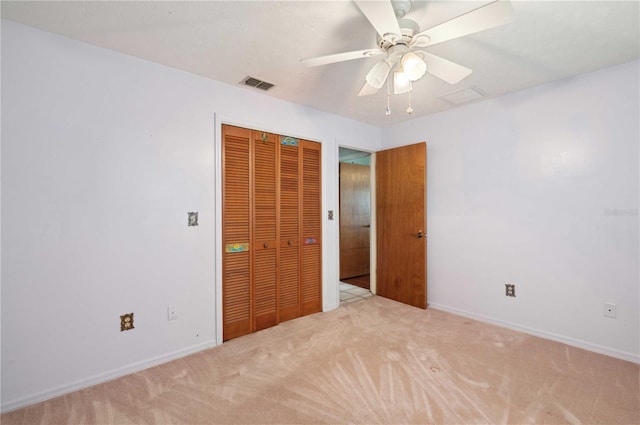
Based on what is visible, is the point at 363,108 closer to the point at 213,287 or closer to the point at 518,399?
the point at 213,287

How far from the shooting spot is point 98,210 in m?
1.98

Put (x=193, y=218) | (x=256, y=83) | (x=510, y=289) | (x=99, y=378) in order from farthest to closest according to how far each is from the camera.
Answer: (x=510, y=289), (x=256, y=83), (x=193, y=218), (x=99, y=378)

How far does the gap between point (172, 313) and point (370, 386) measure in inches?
64.0

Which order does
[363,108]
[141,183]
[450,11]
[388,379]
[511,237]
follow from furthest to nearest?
[363,108] < [511,237] < [141,183] < [388,379] < [450,11]

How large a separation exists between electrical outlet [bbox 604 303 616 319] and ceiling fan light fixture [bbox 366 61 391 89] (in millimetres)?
2582

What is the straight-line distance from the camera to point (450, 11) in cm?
Answer: 161

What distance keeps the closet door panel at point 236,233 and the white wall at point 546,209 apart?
223 cm

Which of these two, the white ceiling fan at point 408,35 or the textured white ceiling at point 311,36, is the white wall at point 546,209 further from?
the white ceiling fan at point 408,35

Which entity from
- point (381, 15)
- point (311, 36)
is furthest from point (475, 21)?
point (311, 36)

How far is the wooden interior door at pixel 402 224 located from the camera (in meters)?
3.39

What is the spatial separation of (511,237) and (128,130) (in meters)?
3.53

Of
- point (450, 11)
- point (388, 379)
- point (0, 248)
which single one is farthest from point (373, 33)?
point (0, 248)

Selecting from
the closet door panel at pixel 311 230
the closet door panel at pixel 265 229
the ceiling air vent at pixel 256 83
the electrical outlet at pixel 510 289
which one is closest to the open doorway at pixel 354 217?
the closet door panel at pixel 311 230

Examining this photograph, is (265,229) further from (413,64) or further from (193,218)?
(413,64)
